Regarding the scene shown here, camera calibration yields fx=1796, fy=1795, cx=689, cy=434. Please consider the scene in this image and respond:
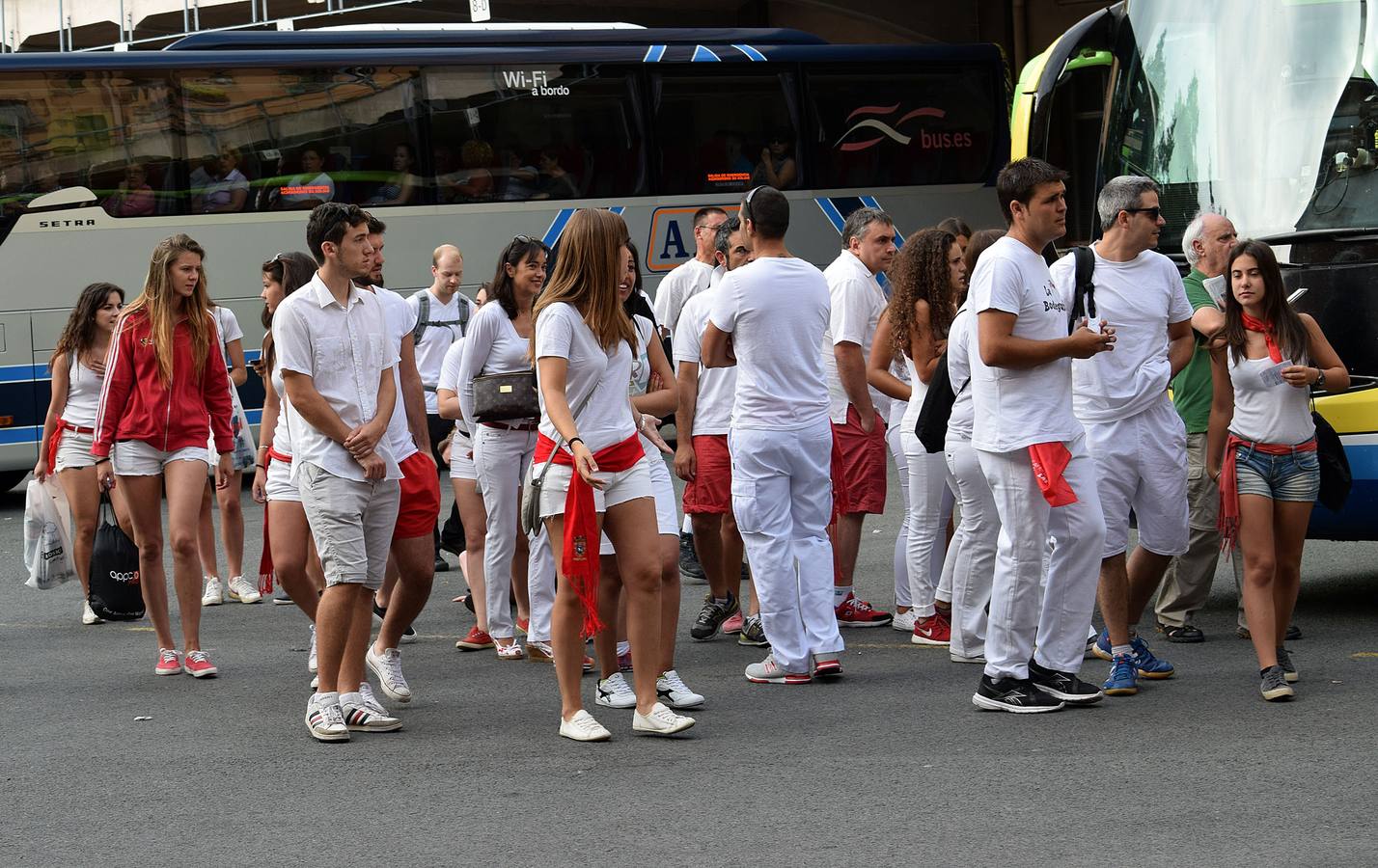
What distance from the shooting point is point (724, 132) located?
16.8 metres

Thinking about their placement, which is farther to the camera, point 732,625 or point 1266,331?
point 732,625

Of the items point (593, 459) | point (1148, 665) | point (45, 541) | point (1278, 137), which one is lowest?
point (1148, 665)

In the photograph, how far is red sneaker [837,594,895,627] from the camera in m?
8.43

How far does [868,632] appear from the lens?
8.27m

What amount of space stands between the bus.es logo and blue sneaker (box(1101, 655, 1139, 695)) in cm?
1021

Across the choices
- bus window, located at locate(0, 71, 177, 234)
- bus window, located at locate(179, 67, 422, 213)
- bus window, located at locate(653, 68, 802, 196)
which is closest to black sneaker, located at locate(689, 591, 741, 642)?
bus window, located at locate(179, 67, 422, 213)

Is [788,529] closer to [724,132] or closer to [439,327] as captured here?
[439,327]

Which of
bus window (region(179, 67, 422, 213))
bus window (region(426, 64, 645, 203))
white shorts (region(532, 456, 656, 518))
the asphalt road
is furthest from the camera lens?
bus window (region(426, 64, 645, 203))

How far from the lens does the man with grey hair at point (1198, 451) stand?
7.57m

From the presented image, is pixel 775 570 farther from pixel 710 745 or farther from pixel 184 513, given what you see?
pixel 184 513

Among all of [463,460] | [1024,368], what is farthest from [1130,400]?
[463,460]

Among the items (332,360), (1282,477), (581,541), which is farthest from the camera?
(1282,477)

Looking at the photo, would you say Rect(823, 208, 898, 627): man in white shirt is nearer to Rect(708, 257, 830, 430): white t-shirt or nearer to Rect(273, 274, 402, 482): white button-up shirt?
Rect(708, 257, 830, 430): white t-shirt

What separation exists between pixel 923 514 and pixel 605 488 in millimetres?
2239
